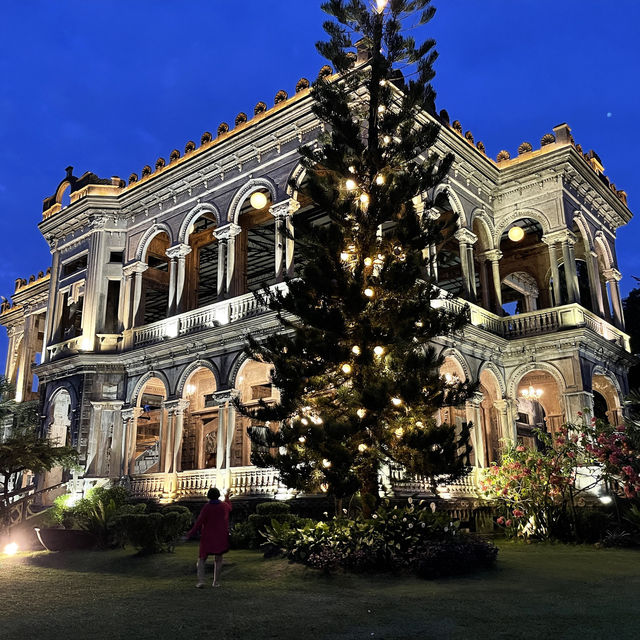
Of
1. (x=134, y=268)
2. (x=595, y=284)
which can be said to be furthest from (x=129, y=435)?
(x=595, y=284)

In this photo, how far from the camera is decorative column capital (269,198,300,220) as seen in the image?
60.4 ft

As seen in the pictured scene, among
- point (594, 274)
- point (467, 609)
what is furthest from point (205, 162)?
point (467, 609)

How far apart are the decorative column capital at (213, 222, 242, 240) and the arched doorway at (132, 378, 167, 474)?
5363 millimetres

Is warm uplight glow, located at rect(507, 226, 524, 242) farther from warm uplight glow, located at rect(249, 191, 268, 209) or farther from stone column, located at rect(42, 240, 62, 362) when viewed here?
stone column, located at rect(42, 240, 62, 362)

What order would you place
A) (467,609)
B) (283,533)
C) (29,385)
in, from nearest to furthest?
(467,609)
(283,533)
(29,385)

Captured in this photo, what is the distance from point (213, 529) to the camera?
869 centimetres

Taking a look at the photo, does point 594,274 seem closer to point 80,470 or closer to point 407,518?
point 407,518

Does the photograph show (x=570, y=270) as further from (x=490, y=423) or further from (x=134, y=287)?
(x=134, y=287)

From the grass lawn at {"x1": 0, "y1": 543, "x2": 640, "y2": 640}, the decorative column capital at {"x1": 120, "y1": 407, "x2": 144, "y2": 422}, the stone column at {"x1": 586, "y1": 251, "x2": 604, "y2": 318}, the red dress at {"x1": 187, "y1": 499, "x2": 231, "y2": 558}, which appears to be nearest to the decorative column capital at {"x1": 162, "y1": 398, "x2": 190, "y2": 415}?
the decorative column capital at {"x1": 120, "y1": 407, "x2": 144, "y2": 422}

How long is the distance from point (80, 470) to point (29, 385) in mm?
13803

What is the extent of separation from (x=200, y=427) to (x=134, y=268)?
5.80 meters

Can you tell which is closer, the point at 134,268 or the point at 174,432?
the point at 174,432

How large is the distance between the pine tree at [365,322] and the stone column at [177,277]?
964 centimetres

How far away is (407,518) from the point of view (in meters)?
10.0
